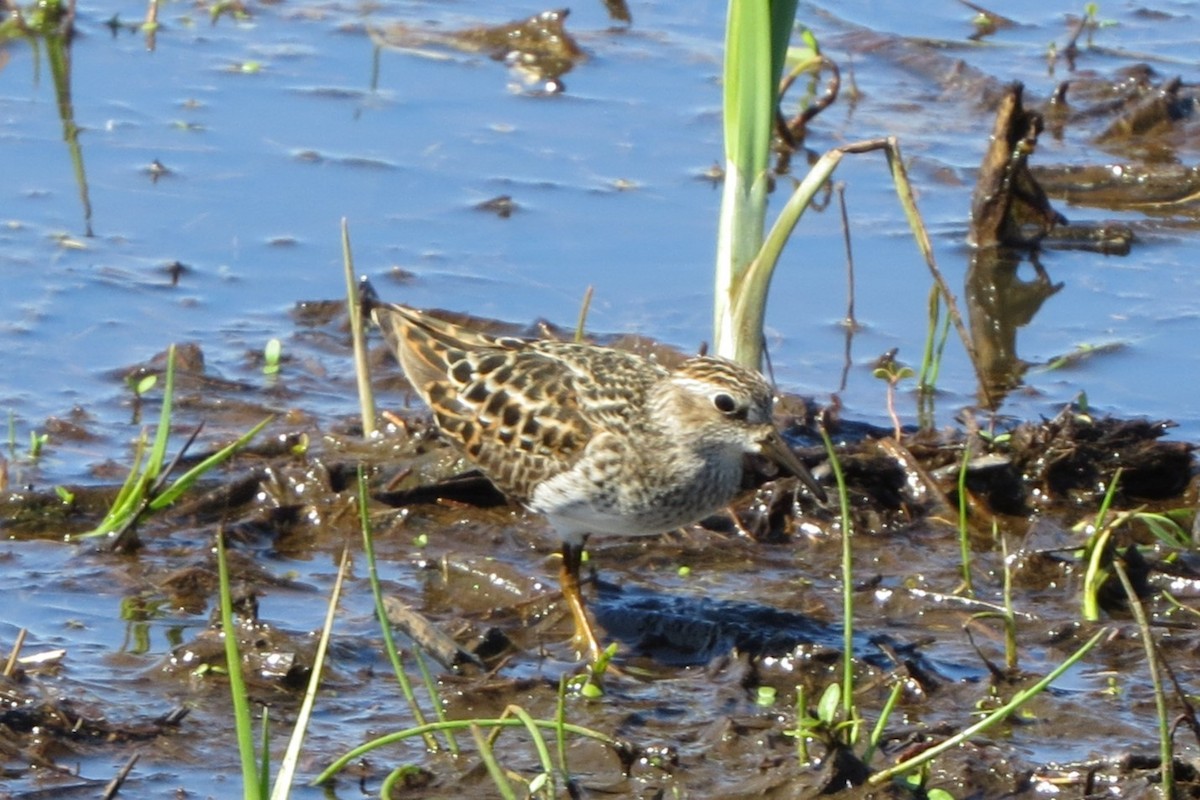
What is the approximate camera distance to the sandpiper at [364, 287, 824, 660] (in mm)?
6430

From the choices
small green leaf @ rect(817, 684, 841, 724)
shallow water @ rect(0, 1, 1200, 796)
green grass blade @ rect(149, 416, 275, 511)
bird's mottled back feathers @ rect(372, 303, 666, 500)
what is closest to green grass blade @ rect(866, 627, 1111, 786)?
small green leaf @ rect(817, 684, 841, 724)

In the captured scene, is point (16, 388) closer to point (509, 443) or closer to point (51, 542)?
point (51, 542)

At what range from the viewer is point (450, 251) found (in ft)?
31.0

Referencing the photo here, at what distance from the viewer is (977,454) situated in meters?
7.30

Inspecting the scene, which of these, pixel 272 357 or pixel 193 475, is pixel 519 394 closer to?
pixel 193 475

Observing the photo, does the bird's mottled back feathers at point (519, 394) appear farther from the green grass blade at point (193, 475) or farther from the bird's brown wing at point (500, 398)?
the green grass blade at point (193, 475)

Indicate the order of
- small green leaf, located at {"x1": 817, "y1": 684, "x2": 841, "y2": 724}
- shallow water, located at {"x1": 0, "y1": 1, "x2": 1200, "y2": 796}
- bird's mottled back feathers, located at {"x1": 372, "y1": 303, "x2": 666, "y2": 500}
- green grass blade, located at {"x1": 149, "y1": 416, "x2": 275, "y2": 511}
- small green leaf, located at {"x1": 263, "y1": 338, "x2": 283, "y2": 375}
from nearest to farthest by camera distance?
1. small green leaf, located at {"x1": 817, "y1": 684, "x2": 841, "y2": 724}
2. green grass blade, located at {"x1": 149, "y1": 416, "x2": 275, "y2": 511}
3. shallow water, located at {"x1": 0, "y1": 1, "x2": 1200, "y2": 796}
4. bird's mottled back feathers, located at {"x1": 372, "y1": 303, "x2": 666, "y2": 500}
5. small green leaf, located at {"x1": 263, "y1": 338, "x2": 283, "y2": 375}

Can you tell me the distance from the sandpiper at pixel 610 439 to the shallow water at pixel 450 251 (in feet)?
1.10

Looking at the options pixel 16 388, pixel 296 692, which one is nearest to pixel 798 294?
pixel 16 388

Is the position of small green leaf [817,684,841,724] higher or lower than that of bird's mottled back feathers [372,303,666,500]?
lower

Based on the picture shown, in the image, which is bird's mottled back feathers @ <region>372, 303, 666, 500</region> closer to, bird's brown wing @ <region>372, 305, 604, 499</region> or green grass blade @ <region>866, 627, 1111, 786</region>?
bird's brown wing @ <region>372, 305, 604, 499</region>

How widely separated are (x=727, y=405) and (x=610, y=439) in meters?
0.39

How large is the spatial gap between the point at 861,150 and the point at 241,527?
8.09 ft

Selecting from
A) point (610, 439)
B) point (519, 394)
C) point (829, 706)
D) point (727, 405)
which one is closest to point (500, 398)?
point (519, 394)
